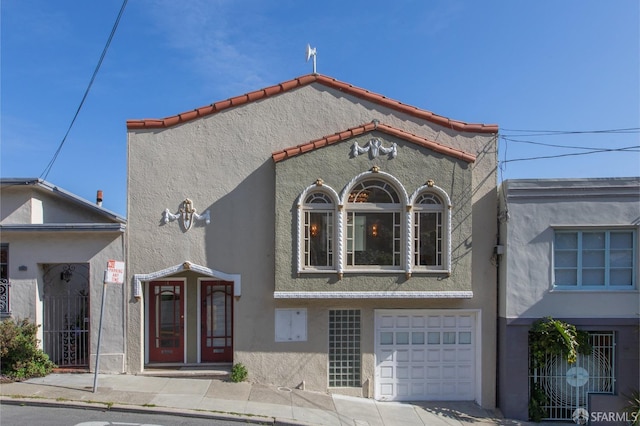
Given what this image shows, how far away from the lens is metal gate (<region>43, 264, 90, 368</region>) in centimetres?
921

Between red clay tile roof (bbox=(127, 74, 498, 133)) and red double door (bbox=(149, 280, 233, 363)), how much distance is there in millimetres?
3812

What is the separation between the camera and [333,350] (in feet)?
30.9

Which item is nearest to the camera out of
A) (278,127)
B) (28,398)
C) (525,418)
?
(28,398)

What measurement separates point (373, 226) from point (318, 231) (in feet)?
4.19

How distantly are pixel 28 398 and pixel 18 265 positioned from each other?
3.05 m

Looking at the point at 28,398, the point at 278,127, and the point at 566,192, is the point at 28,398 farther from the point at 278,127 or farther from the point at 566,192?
the point at 566,192

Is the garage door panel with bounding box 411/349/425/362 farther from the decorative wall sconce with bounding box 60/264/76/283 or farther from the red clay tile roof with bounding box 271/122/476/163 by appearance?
the decorative wall sconce with bounding box 60/264/76/283

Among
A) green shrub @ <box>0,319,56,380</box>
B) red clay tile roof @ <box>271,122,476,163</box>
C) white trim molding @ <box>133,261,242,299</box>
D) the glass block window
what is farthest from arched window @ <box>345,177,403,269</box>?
green shrub @ <box>0,319,56,380</box>

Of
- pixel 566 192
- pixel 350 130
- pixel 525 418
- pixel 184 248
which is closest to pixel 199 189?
pixel 184 248

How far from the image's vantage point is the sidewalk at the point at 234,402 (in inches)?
293

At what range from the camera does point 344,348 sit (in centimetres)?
946

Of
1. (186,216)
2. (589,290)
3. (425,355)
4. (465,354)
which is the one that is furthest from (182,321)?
(589,290)

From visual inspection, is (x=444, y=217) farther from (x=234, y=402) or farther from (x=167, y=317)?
(x=167, y=317)

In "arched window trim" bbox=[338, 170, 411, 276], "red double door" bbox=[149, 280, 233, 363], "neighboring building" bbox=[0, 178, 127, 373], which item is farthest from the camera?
"red double door" bbox=[149, 280, 233, 363]
